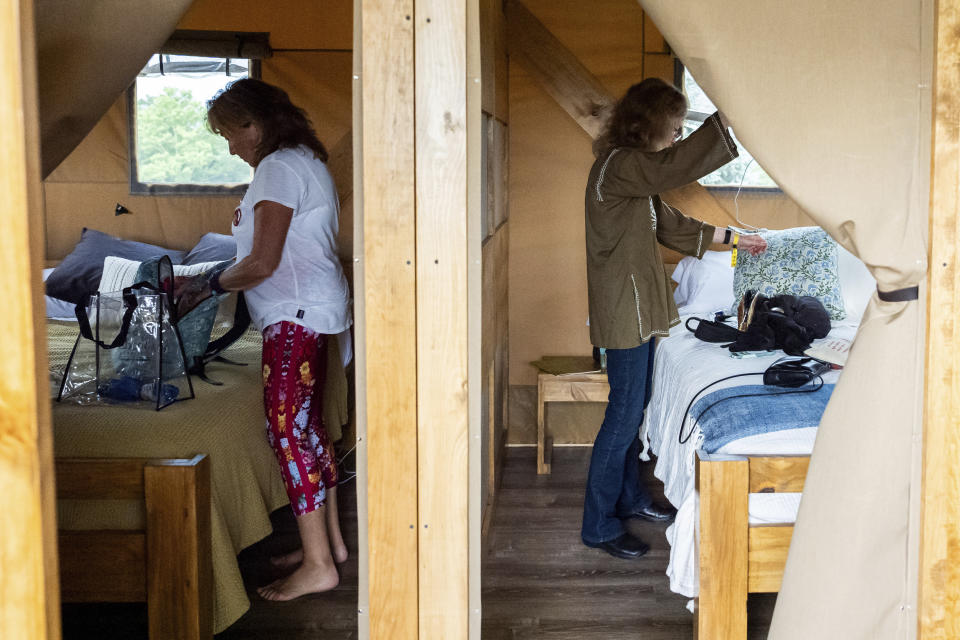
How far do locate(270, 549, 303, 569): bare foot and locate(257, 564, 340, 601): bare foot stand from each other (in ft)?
0.66

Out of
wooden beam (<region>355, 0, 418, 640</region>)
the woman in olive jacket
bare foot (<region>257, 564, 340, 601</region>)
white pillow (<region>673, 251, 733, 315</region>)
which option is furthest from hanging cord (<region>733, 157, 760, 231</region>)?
wooden beam (<region>355, 0, 418, 640</region>)

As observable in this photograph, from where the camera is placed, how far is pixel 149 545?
2.25m

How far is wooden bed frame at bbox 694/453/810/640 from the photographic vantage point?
2.23 m

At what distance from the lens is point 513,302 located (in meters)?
4.65

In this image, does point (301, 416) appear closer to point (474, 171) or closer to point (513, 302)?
point (474, 171)

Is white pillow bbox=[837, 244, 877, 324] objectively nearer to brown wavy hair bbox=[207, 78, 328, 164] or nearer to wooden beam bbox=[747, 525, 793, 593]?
wooden beam bbox=[747, 525, 793, 593]

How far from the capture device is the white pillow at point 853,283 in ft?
12.9

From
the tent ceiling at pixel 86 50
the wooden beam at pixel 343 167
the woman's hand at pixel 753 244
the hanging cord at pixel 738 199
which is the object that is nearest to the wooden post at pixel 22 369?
the tent ceiling at pixel 86 50

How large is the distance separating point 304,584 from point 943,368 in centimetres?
194

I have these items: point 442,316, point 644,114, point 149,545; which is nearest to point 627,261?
point 644,114

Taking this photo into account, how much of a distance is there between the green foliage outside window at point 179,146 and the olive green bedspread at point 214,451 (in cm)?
162

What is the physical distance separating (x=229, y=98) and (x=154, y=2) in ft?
2.46

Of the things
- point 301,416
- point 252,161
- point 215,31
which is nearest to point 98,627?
point 301,416

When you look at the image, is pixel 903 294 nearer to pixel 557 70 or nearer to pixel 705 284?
pixel 705 284
